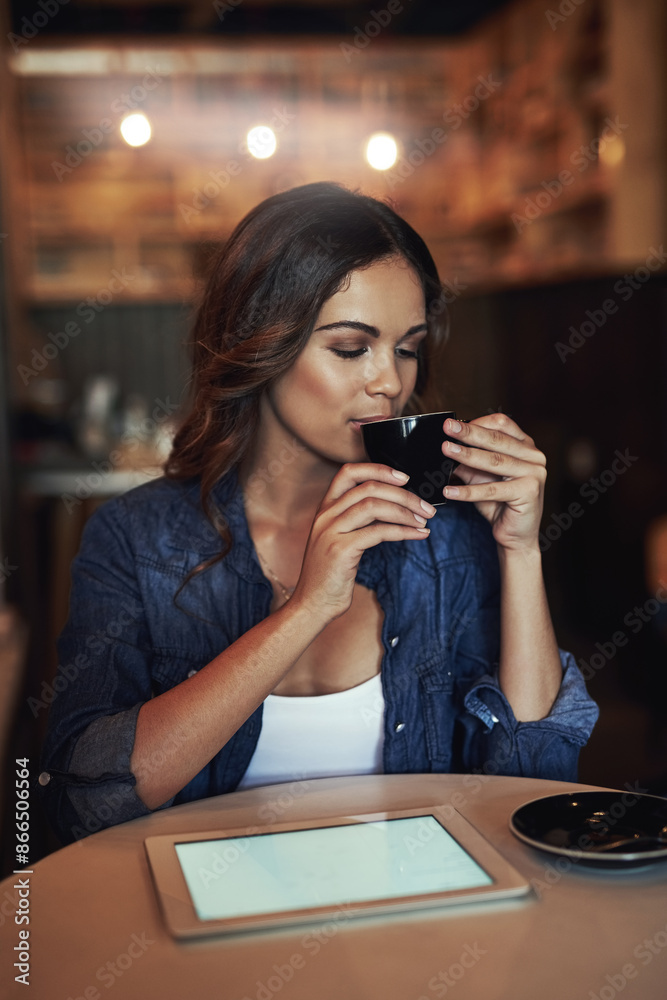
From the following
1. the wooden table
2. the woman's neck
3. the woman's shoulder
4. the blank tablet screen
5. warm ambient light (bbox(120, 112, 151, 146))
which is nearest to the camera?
the wooden table

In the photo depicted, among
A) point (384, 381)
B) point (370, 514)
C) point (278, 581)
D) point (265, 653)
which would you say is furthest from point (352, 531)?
point (278, 581)

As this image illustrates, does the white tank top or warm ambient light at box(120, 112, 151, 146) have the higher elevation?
warm ambient light at box(120, 112, 151, 146)

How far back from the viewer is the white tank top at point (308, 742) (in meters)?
1.24

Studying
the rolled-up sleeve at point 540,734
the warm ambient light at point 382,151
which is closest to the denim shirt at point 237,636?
the rolled-up sleeve at point 540,734

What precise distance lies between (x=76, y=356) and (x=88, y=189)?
3.44 ft

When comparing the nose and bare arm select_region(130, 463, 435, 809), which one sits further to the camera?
the nose

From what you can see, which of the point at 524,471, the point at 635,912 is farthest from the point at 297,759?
the point at 635,912

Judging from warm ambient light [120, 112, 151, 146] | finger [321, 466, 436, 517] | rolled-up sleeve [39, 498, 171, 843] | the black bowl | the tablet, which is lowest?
the tablet

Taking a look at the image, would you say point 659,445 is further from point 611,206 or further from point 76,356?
point 76,356

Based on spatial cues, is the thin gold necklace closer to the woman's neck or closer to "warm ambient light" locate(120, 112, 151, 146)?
the woman's neck

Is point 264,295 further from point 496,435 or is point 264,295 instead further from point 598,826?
point 598,826

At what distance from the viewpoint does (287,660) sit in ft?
3.39

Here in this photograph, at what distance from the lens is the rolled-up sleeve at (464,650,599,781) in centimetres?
117

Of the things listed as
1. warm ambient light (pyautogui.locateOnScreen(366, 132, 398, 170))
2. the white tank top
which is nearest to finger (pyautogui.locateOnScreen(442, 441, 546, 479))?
the white tank top
